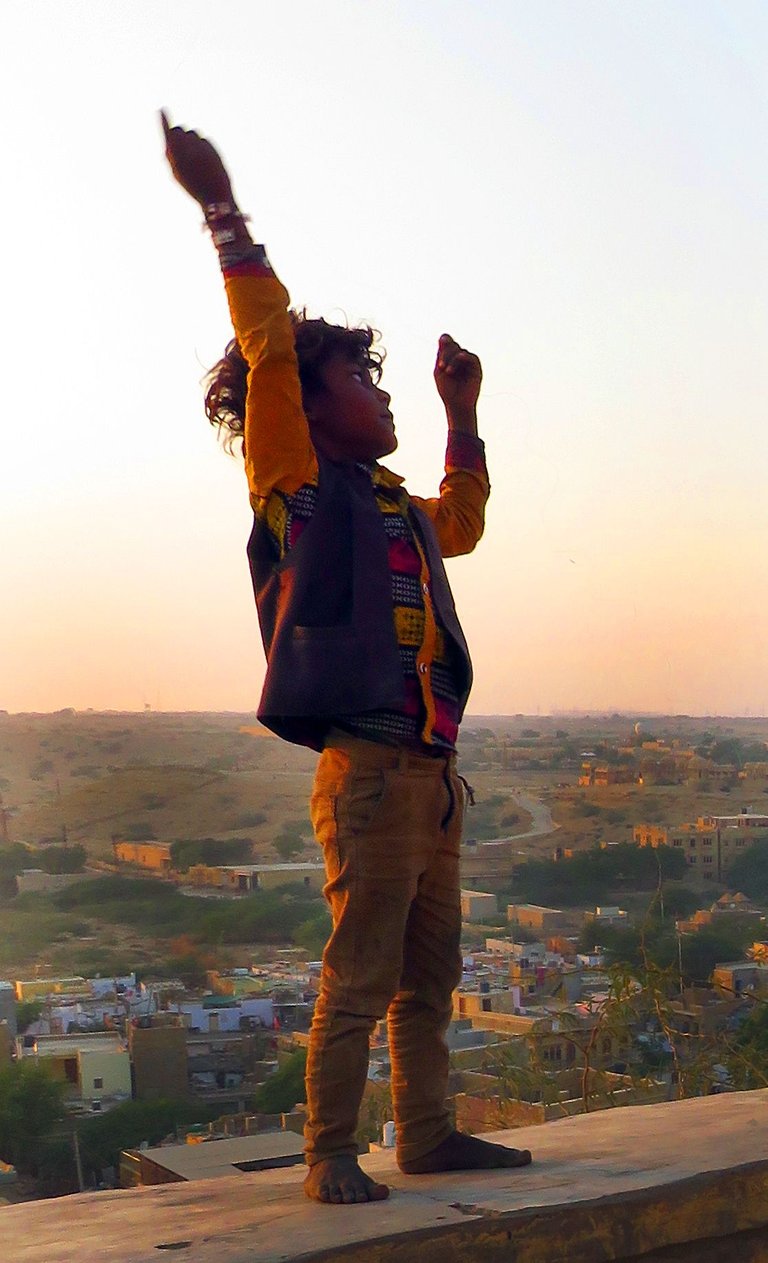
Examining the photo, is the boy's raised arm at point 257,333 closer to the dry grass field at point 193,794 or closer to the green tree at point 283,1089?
the green tree at point 283,1089

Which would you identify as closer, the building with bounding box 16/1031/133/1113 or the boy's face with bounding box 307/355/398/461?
the boy's face with bounding box 307/355/398/461

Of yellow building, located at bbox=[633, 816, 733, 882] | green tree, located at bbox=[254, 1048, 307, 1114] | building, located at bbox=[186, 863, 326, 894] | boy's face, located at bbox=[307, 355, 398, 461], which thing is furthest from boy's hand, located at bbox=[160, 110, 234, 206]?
yellow building, located at bbox=[633, 816, 733, 882]

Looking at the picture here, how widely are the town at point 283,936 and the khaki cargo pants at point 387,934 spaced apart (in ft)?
2.58

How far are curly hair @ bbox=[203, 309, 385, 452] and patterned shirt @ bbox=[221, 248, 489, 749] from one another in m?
0.15

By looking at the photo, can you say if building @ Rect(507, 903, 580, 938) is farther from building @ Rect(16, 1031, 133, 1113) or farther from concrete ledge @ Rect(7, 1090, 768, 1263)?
concrete ledge @ Rect(7, 1090, 768, 1263)

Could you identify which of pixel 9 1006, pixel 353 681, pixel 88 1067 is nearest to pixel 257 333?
pixel 353 681

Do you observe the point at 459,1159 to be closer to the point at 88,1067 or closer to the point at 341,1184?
the point at 341,1184

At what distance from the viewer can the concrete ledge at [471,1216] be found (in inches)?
75.0

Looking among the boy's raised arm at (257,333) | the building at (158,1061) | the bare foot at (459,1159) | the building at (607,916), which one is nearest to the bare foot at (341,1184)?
the bare foot at (459,1159)

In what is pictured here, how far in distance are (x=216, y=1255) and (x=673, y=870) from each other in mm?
3607

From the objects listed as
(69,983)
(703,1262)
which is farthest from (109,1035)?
(703,1262)

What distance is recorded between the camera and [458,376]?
279cm

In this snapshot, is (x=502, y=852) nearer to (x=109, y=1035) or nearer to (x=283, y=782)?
(x=283, y=782)

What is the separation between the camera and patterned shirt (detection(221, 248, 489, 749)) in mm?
2230
